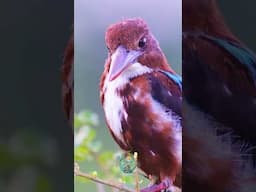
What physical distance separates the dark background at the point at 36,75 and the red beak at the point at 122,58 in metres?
0.25

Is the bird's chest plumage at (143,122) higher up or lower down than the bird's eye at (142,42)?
lower down

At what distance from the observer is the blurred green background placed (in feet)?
6.35

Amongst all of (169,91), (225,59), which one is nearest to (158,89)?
(169,91)

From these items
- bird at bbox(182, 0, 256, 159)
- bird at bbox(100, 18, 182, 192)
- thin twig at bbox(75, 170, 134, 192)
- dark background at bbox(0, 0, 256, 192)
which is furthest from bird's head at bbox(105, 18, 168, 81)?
thin twig at bbox(75, 170, 134, 192)

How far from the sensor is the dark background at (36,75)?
2.09m

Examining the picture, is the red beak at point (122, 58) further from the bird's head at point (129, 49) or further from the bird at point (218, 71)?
the bird at point (218, 71)

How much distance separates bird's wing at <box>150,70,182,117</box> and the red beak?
12 cm

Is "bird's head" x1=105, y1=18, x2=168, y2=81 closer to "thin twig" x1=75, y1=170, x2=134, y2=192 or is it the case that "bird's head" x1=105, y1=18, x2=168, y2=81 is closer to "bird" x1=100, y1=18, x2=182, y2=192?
"bird" x1=100, y1=18, x2=182, y2=192

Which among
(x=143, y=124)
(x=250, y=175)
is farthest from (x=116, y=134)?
(x=250, y=175)

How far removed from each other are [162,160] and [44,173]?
1.66 ft

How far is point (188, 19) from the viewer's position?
197cm

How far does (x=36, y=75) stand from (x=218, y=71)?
736mm

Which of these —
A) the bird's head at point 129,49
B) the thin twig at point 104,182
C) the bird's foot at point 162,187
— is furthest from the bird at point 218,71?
the thin twig at point 104,182

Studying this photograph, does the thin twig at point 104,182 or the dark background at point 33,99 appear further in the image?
the dark background at point 33,99
